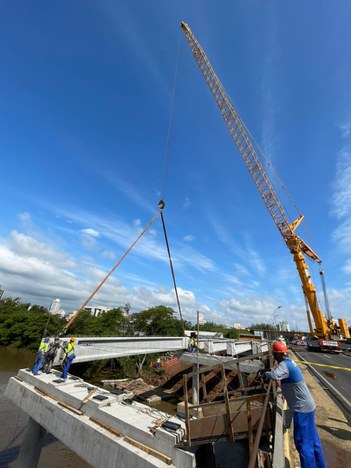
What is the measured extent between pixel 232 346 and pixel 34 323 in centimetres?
4176

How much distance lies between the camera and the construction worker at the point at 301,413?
13.4ft

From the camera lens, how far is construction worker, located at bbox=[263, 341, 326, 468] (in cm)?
409

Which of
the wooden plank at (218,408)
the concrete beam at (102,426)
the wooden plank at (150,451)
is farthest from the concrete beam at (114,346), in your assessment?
the wooden plank at (218,408)

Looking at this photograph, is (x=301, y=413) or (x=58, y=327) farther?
(x=58, y=327)

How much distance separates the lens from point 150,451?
4.70 meters

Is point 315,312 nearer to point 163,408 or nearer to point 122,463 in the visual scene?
point 163,408

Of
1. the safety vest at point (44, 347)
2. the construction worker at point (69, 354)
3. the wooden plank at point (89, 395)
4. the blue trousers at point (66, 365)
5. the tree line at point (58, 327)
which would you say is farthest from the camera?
the tree line at point (58, 327)

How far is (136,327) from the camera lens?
175 ft

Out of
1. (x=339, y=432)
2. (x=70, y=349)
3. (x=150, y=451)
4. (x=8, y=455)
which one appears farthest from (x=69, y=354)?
(x=339, y=432)

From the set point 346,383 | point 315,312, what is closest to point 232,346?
point 346,383

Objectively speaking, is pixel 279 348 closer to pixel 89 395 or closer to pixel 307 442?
pixel 307 442

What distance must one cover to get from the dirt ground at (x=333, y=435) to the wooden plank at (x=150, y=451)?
252 centimetres

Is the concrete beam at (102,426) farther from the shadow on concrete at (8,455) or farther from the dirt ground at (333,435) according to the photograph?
the shadow on concrete at (8,455)

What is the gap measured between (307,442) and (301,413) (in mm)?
429
